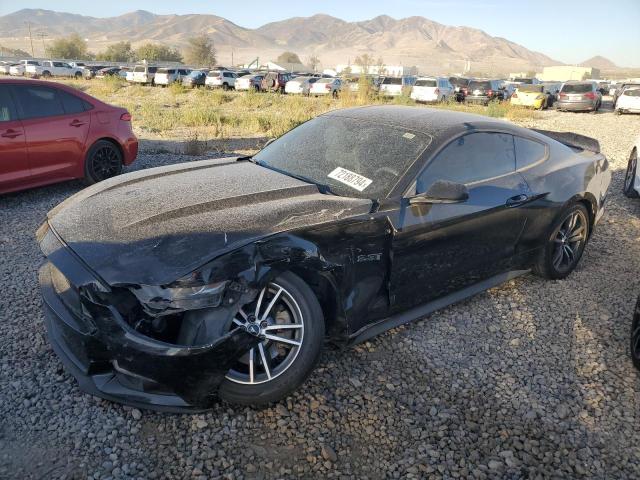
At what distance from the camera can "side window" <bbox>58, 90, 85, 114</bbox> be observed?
642 centimetres

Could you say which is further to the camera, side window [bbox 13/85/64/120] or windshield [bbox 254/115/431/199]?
side window [bbox 13/85/64/120]

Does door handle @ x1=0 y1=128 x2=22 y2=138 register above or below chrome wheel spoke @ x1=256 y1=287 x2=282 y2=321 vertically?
above

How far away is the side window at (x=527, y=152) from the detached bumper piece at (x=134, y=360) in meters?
2.76

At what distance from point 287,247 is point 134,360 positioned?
92cm

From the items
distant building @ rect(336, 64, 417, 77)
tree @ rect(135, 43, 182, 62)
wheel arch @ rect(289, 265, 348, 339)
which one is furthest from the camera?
tree @ rect(135, 43, 182, 62)

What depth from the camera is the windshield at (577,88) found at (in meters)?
22.5

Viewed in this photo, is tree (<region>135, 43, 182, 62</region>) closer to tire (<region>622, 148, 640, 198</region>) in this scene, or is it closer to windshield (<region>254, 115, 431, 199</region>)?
tire (<region>622, 148, 640, 198</region>)

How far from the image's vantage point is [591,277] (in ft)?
15.3

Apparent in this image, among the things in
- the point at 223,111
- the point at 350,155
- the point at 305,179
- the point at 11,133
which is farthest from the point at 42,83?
the point at 223,111

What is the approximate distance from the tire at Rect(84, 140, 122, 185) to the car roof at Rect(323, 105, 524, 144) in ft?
13.0

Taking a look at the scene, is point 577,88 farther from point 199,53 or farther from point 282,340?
point 199,53

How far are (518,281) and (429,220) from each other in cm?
177

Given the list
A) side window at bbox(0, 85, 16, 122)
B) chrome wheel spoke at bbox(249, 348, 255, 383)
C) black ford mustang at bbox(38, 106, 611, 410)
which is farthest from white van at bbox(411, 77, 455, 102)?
chrome wheel spoke at bbox(249, 348, 255, 383)

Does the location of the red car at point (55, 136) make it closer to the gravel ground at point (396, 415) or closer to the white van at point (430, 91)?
the gravel ground at point (396, 415)
